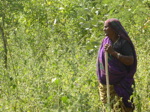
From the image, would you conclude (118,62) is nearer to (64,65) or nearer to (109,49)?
(109,49)

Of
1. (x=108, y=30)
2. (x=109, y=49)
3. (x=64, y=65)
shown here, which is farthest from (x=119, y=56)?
(x=64, y=65)

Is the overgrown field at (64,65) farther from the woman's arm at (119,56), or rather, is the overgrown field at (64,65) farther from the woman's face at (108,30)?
the woman's face at (108,30)

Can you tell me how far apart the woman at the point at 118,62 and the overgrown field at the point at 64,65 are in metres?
0.18

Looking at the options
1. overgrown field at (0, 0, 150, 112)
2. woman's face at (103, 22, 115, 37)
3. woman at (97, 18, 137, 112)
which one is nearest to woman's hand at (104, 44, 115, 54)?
woman at (97, 18, 137, 112)

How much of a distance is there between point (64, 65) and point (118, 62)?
86 centimetres

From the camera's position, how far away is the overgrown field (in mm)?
3632

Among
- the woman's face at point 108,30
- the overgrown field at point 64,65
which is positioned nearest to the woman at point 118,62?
the woman's face at point 108,30

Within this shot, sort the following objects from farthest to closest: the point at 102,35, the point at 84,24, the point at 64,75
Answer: the point at 102,35 → the point at 84,24 → the point at 64,75

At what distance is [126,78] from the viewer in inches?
171

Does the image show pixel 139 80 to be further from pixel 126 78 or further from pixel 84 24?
pixel 84 24

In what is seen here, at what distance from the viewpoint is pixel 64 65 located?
16.0ft

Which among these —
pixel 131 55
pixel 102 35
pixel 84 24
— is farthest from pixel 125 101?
pixel 102 35

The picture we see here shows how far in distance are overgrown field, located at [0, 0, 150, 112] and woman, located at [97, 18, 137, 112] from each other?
0.18m

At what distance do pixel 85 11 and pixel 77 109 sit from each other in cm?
378
